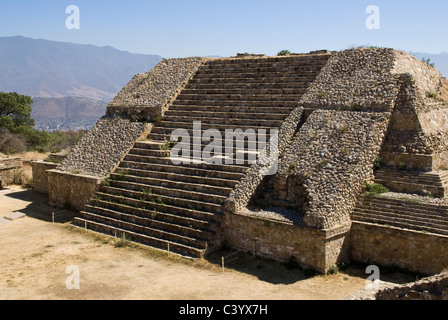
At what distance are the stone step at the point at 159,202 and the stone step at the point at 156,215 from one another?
0.19m

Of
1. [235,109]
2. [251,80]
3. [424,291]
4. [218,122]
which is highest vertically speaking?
[251,80]

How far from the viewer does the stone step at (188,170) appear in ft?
47.5

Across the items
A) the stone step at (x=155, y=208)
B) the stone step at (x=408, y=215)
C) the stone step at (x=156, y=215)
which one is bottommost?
the stone step at (x=156, y=215)

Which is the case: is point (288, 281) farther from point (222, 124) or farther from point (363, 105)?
point (222, 124)

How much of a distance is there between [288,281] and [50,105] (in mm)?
192189

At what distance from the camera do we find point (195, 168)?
1544 centimetres

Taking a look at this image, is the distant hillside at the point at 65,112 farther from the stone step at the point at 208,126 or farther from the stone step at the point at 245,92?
the stone step at the point at 208,126

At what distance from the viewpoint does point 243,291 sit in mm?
10719

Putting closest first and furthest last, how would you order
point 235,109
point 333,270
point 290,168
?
point 333,270 < point 290,168 < point 235,109

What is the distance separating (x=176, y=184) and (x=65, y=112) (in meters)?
183

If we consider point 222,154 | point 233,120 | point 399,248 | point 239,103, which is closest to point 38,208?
point 222,154

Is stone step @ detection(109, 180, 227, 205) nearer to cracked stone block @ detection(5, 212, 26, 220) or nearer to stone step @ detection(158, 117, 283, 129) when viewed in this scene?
stone step @ detection(158, 117, 283, 129)

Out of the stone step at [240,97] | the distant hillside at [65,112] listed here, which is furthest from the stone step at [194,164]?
the distant hillside at [65,112]

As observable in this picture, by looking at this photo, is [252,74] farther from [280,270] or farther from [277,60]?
[280,270]
